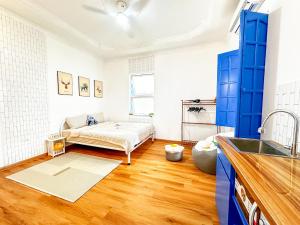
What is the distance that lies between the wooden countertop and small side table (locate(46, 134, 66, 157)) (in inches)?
131

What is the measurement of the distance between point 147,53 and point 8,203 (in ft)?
13.8

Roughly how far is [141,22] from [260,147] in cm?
282

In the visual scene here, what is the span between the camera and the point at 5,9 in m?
2.34

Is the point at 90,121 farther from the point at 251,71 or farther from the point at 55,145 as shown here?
the point at 251,71

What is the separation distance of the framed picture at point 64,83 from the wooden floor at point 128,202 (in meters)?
1.86

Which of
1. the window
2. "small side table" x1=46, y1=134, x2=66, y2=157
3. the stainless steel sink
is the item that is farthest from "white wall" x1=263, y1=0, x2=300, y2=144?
"small side table" x1=46, y1=134, x2=66, y2=157

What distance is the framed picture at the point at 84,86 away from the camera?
393cm

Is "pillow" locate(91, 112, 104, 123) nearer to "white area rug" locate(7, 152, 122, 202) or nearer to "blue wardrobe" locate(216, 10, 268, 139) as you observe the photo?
"white area rug" locate(7, 152, 122, 202)

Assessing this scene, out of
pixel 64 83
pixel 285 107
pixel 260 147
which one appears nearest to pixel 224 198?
pixel 260 147

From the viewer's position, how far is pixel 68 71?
358 centimetres

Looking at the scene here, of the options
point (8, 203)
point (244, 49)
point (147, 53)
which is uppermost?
point (147, 53)

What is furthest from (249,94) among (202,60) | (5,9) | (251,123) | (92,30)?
(5,9)

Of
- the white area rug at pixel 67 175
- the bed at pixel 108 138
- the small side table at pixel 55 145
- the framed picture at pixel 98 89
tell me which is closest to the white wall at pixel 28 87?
the small side table at pixel 55 145

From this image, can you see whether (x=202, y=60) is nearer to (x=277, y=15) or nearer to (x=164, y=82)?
(x=164, y=82)
